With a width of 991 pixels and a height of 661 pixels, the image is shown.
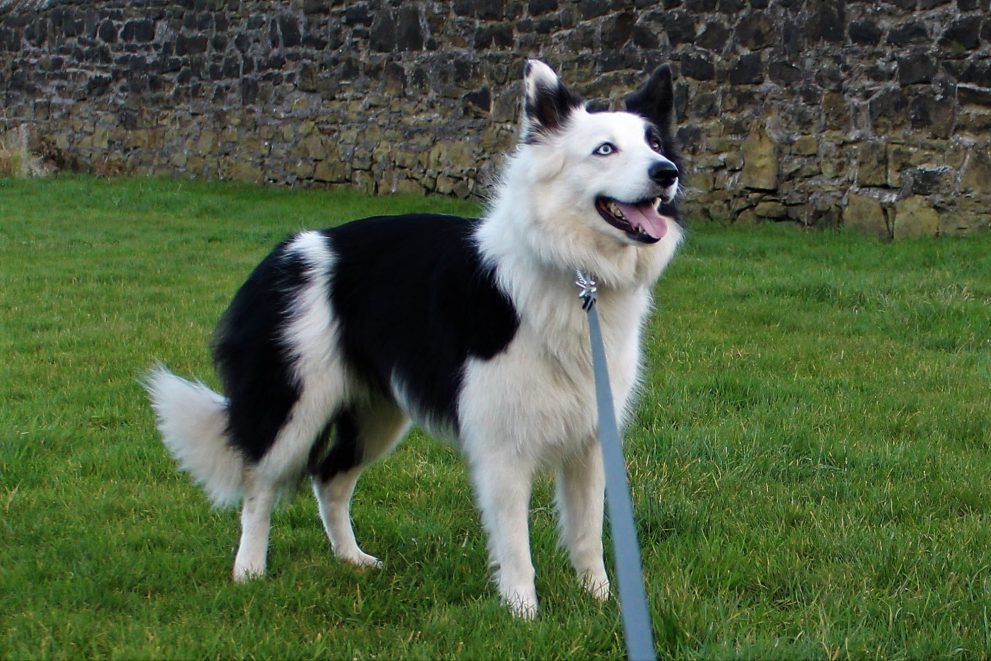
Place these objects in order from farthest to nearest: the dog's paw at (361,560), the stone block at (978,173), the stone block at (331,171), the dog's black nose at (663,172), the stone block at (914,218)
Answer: the stone block at (331,171), the stone block at (914,218), the stone block at (978,173), the dog's paw at (361,560), the dog's black nose at (663,172)

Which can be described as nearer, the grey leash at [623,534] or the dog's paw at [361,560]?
the grey leash at [623,534]

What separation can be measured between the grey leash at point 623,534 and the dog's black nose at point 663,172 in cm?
48

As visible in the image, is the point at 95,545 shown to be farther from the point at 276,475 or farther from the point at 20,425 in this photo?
the point at 20,425

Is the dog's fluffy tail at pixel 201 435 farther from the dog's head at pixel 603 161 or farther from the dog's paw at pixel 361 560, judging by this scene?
the dog's head at pixel 603 161

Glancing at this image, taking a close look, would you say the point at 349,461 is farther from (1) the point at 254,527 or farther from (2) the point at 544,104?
(2) the point at 544,104

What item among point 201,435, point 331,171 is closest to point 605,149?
point 201,435

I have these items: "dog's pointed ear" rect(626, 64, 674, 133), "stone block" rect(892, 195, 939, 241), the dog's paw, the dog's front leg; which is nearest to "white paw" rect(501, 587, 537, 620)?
the dog's front leg

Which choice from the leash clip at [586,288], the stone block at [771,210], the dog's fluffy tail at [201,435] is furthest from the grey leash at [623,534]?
the stone block at [771,210]

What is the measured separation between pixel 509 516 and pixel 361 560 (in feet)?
2.64

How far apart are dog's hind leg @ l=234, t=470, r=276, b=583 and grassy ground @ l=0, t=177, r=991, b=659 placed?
9 centimetres

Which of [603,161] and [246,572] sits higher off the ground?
[603,161]

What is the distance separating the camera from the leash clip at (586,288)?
349 centimetres

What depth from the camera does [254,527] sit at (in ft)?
13.5

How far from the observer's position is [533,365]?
3.59 metres
